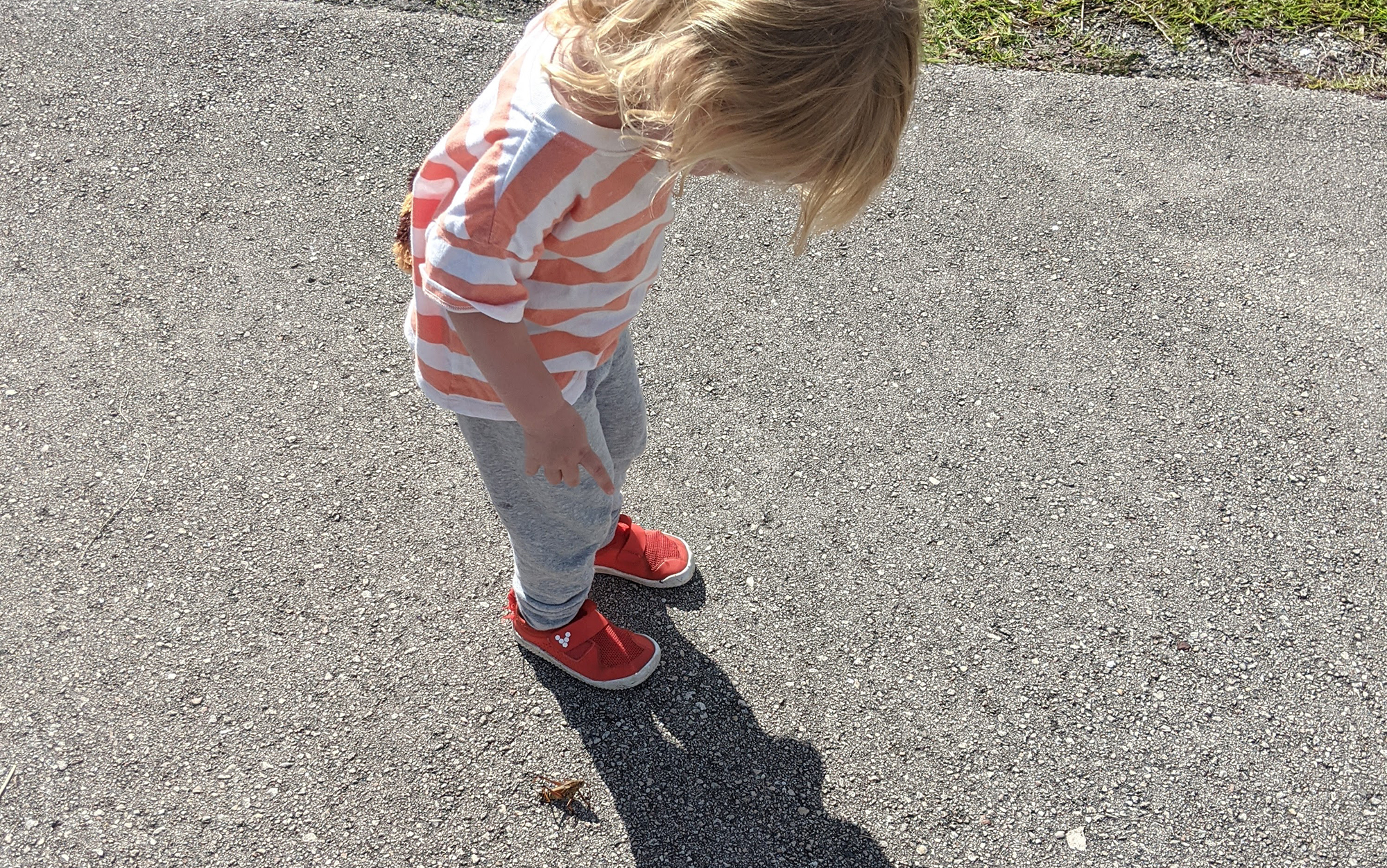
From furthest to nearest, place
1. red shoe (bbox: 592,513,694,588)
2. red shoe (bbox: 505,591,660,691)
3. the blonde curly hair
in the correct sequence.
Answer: red shoe (bbox: 592,513,694,588)
red shoe (bbox: 505,591,660,691)
the blonde curly hair

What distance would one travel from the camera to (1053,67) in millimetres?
3564

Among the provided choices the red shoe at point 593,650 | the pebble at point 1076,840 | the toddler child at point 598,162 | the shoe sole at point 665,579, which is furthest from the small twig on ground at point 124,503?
the pebble at point 1076,840

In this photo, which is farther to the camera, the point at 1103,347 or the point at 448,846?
the point at 1103,347

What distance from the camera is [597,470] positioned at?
155 cm

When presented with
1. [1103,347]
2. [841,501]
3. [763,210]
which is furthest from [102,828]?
[1103,347]

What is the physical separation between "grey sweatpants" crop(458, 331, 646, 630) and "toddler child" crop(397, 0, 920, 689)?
0.25ft

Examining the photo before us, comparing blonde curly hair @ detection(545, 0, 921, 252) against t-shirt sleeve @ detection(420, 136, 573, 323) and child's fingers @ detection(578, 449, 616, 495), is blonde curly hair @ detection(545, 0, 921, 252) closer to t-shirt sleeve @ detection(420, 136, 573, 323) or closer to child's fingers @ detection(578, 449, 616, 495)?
t-shirt sleeve @ detection(420, 136, 573, 323)

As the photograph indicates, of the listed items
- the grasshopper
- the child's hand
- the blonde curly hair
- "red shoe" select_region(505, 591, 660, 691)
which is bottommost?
the grasshopper

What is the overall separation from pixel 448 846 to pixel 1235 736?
167 cm

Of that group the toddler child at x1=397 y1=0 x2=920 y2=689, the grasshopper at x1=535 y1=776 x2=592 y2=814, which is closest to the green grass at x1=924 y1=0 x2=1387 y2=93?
the toddler child at x1=397 y1=0 x2=920 y2=689

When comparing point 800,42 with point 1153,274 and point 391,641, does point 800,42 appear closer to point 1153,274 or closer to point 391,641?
point 391,641

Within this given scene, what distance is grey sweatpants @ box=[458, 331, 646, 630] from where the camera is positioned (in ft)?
5.49

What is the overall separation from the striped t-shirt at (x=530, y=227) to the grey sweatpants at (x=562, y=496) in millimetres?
127

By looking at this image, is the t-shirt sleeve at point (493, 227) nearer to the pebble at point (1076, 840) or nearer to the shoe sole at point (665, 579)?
the shoe sole at point (665, 579)
